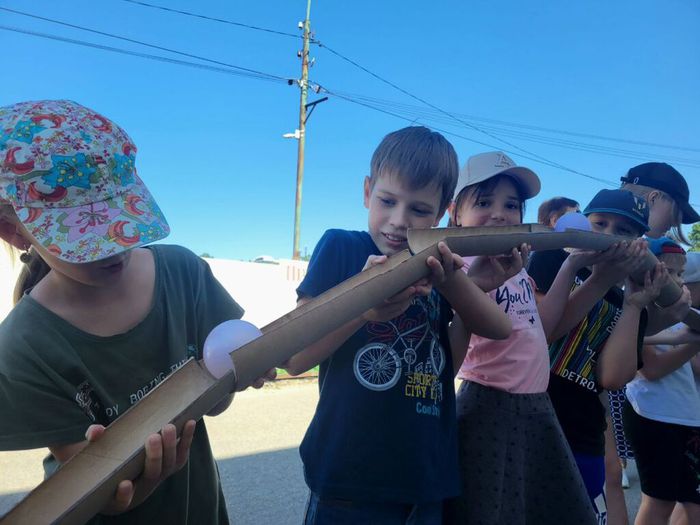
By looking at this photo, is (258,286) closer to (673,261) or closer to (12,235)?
(673,261)

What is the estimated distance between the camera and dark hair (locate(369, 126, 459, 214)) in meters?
1.41

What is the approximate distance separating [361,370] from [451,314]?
1.37 feet

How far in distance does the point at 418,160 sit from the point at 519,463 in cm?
102

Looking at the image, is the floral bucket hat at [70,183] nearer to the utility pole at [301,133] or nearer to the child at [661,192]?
the child at [661,192]

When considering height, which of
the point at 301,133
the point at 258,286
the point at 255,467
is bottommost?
the point at 258,286

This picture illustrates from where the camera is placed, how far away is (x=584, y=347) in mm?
1993

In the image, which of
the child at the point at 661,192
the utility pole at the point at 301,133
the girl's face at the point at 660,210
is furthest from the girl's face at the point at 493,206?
the utility pole at the point at 301,133

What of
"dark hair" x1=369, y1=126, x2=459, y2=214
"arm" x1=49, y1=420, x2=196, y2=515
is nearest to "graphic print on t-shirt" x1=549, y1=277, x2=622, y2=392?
"dark hair" x1=369, y1=126, x2=459, y2=214

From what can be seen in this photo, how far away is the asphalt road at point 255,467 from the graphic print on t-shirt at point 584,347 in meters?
2.09

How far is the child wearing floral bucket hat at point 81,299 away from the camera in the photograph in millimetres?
978

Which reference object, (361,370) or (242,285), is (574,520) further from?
(242,285)

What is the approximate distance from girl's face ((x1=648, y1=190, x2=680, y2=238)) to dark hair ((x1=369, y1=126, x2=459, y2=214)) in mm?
1676

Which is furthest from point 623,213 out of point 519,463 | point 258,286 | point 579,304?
point 258,286

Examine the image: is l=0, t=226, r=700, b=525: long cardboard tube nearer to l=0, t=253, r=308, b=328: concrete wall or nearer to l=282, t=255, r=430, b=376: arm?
l=282, t=255, r=430, b=376: arm
